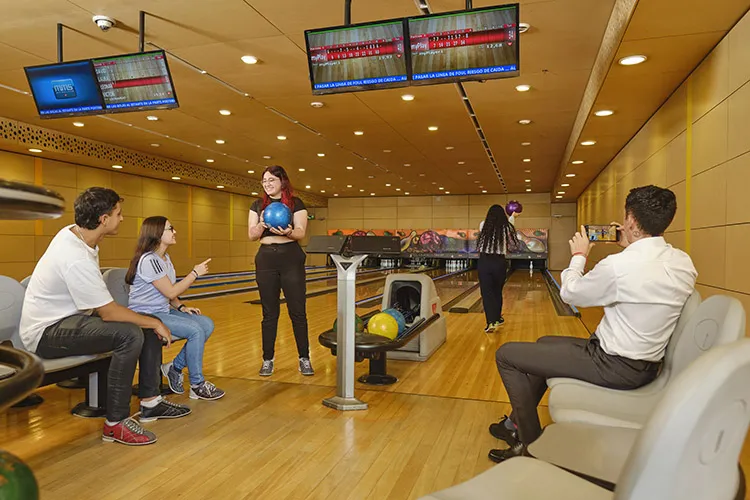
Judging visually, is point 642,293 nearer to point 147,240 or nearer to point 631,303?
point 631,303

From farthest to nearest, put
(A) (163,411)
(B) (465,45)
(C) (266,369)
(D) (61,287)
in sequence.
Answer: (C) (266,369), (B) (465,45), (A) (163,411), (D) (61,287)

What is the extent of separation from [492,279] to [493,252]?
299mm

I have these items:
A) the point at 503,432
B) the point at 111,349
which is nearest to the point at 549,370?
the point at 503,432

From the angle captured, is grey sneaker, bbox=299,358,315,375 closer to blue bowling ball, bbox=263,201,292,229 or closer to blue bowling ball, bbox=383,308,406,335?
blue bowling ball, bbox=383,308,406,335

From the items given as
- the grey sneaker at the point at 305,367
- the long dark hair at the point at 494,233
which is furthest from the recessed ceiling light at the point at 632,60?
the grey sneaker at the point at 305,367

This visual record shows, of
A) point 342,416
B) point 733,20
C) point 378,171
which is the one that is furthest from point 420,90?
point 378,171

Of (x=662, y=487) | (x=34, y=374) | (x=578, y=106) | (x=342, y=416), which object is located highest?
(x=578, y=106)

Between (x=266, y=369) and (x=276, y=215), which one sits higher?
(x=276, y=215)

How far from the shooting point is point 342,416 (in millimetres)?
2809

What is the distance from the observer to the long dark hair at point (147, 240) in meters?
2.97

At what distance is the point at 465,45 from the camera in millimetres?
3324

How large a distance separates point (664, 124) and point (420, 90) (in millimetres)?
2414

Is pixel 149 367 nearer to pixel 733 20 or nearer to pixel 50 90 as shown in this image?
pixel 50 90

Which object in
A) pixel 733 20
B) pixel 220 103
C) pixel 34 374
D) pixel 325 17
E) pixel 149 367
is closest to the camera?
pixel 34 374
